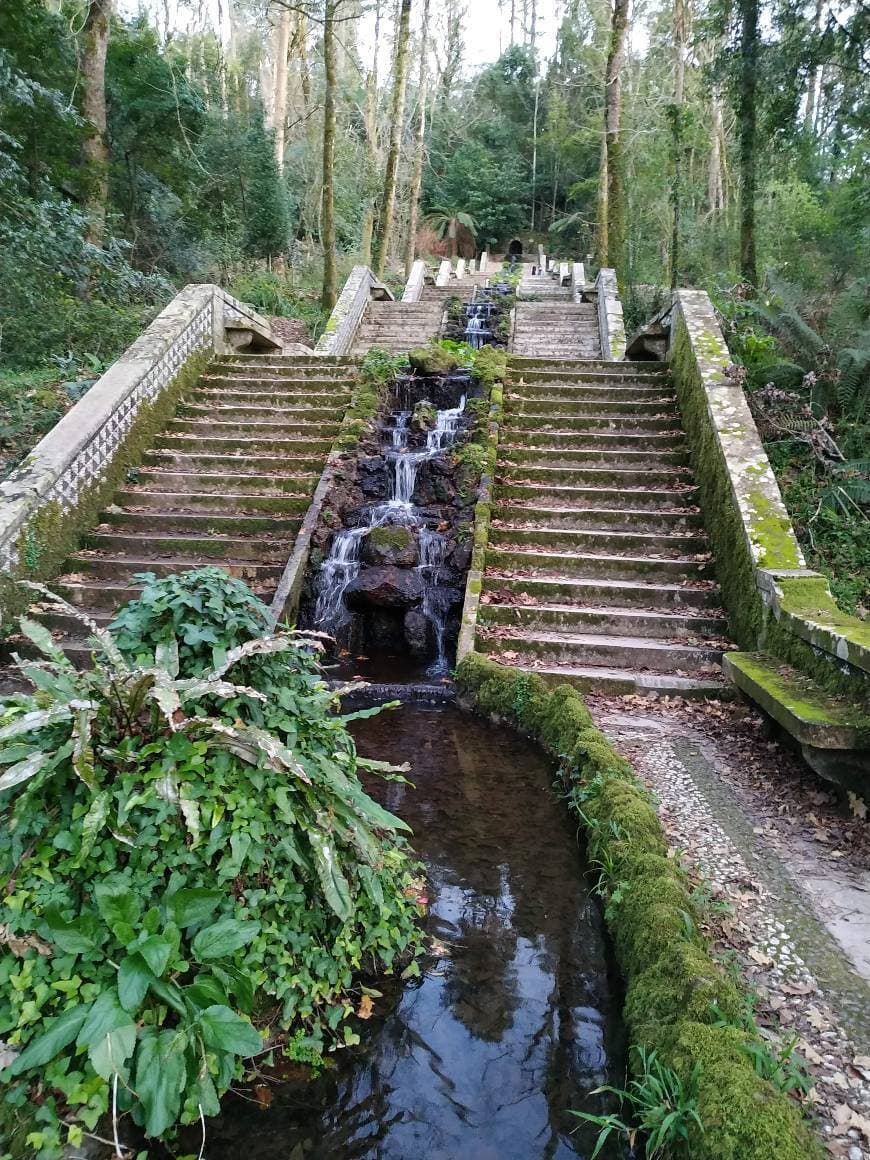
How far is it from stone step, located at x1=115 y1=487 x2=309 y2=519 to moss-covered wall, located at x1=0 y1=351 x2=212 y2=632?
0.27 meters

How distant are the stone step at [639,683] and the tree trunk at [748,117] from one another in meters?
8.92

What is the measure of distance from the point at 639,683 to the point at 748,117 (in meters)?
11.3

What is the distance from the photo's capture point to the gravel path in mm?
2393

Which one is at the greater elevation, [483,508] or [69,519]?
[483,508]

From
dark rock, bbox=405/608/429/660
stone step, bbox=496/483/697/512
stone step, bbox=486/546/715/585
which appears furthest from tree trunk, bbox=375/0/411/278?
dark rock, bbox=405/608/429/660

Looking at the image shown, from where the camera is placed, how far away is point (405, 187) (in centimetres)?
3309

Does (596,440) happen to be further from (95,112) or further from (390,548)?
(95,112)

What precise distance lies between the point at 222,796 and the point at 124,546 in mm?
5919

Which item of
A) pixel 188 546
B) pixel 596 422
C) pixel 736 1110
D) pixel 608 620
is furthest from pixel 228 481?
pixel 736 1110

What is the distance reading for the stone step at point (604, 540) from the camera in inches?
282

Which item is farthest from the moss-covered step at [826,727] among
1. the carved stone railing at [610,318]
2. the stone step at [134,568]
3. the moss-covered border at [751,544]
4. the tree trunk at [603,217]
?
the tree trunk at [603,217]

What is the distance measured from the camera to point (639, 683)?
574cm

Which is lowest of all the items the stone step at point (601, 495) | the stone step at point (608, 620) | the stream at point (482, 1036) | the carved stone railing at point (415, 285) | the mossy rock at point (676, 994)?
the stream at point (482, 1036)

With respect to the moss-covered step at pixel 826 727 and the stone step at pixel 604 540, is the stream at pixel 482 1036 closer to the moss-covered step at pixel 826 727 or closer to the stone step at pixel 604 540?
the moss-covered step at pixel 826 727
